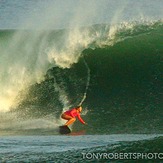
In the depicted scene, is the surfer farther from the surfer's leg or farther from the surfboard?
the surfboard

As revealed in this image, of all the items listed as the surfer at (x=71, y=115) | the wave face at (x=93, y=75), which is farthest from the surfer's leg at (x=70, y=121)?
the wave face at (x=93, y=75)

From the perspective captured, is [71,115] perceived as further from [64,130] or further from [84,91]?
[84,91]

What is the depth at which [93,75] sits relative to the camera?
15.7 metres

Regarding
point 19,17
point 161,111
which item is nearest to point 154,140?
point 161,111

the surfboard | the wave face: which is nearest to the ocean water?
the wave face

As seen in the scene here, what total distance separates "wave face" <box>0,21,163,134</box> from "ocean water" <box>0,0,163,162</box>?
0.9 inches

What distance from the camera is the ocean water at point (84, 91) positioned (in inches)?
415

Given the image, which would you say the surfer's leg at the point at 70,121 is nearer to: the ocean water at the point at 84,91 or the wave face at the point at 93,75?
the ocean water at the point at 84,91

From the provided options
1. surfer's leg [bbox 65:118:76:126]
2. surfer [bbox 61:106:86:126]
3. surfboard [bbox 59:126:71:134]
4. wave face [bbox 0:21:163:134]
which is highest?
wave face [bbox 0:21:163:134]

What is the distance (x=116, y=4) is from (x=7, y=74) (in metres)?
19.0

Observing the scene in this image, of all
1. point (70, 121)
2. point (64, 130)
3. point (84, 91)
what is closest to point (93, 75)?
point (84, 91)

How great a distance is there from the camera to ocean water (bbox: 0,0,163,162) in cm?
1054

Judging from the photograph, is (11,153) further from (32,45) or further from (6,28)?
(6,28)

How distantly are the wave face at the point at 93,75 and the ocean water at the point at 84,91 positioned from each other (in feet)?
0.08
